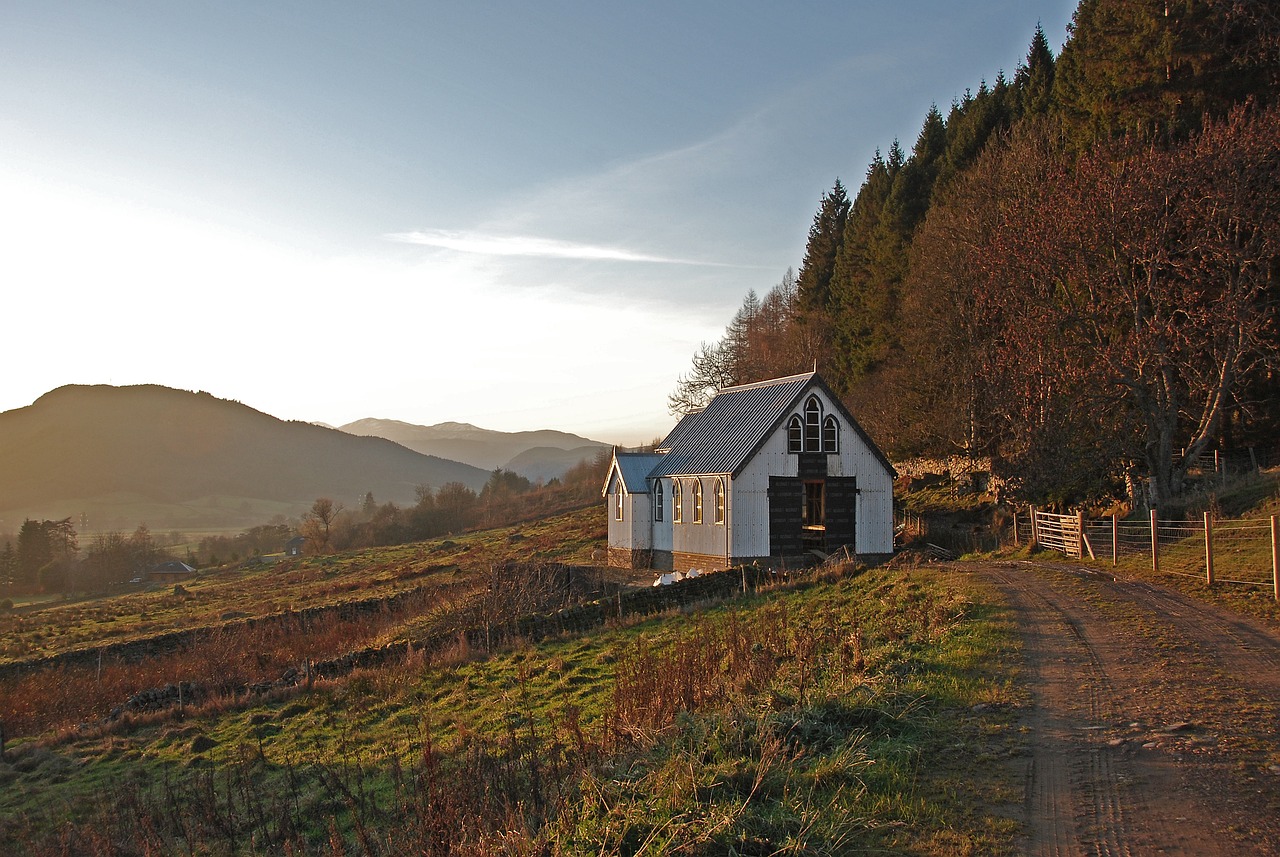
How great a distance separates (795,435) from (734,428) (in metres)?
2.76

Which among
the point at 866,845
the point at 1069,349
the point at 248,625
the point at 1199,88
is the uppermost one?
the point at 1199,88

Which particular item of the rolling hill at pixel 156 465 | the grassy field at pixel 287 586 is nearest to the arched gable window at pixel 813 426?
the grassy field at pixel 287 586

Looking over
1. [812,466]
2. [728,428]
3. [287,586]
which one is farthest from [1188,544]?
[287,586]

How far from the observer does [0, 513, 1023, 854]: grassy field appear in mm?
6367

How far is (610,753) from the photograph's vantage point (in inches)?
327

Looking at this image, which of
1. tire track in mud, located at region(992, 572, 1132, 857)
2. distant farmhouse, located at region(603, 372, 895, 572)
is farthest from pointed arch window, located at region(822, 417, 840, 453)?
tire track in mud, located at region(992, 572, 1132, 857)

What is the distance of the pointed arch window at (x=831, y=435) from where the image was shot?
101 ft

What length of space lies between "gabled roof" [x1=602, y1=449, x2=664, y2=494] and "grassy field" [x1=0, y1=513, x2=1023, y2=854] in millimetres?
14721

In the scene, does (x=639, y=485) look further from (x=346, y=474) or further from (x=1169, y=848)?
(x=346, y=474)

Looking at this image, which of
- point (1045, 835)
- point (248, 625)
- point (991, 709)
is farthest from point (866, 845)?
point (248, 625)

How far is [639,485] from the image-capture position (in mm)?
35812

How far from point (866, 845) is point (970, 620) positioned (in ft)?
30.1

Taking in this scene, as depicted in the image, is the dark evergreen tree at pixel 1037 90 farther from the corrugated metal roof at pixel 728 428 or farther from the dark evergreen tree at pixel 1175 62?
the corrugated metal roof at pixel 728 428

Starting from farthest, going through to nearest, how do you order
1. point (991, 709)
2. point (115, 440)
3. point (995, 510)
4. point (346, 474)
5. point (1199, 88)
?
point (346, 474) → point (115, 440) → point (995, 510) → point (1199, 88) → point (991, 709)
